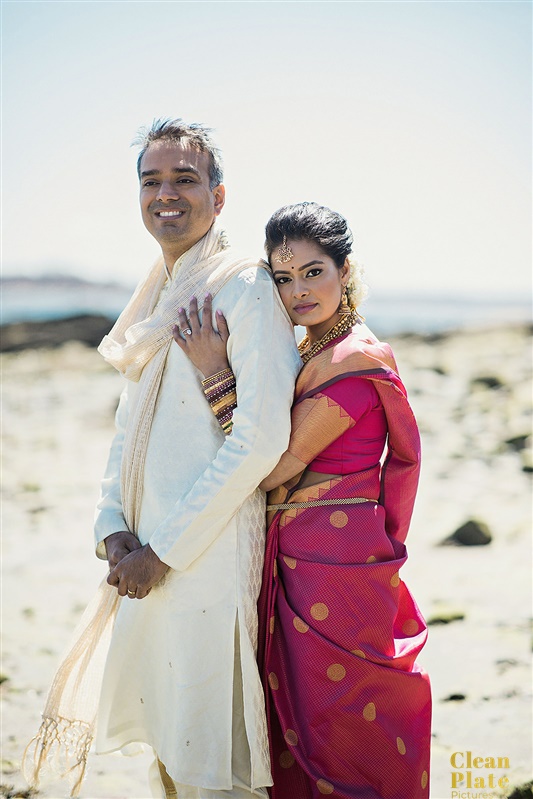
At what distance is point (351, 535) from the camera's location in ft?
7.86

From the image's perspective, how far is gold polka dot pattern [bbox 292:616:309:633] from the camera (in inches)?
93.4

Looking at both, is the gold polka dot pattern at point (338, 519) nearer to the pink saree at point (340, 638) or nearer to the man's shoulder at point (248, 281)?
the pink saree at point (340, 638)

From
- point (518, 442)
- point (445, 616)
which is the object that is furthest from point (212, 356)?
point (518, 442)

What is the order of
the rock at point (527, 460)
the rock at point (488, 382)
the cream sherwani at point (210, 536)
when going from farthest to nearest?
1. the rock at point (488, 382)
2. the rock at point (527, 460)
3. the cream sherwani at point (210, 536)

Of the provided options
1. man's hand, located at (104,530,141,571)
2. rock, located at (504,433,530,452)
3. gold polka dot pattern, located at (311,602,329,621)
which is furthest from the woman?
rock, located at (504,433,530,452)

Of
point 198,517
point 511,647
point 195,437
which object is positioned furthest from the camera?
point 511,647

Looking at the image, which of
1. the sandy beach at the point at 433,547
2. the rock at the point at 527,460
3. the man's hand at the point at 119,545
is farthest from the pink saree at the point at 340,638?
the rock at the point at 527,460

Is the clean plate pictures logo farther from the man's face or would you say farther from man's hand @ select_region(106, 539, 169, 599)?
the man's face

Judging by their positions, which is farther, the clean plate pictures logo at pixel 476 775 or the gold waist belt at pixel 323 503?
the clean plate pictures logo at pixel 476 775

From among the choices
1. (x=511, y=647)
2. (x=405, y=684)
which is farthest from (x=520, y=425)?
(x=405, y=684)

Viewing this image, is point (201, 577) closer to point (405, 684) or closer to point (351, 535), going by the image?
point (351, 535)

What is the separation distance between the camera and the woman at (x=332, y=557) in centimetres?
236

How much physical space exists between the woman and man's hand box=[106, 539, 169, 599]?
0.34m

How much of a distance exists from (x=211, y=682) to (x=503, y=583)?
3328 millimetres
